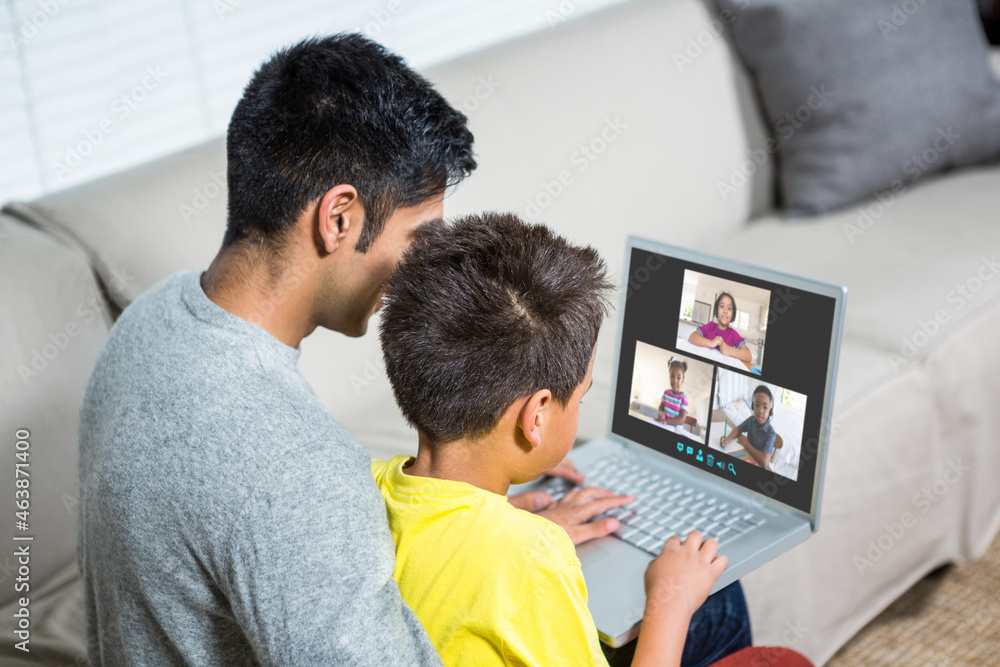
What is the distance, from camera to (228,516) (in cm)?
70

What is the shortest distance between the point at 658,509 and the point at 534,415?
30 centimetres

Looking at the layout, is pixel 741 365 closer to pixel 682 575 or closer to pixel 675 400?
pixel 675 400

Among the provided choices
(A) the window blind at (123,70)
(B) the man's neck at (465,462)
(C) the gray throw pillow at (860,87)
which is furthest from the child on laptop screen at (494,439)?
(C) the gray throw pillow at (860,87)

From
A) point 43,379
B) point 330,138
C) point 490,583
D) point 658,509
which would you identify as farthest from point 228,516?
point 43,379

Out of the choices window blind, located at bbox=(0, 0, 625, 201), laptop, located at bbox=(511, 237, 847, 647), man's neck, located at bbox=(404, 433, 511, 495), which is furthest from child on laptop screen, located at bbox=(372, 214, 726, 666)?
window blind, located at bbox=(0, 0, 625, 201)

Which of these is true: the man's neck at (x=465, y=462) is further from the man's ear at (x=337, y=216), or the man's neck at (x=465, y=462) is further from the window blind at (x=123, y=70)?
the window blind at (x=123, y=70)

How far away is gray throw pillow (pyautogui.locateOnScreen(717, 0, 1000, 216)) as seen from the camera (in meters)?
2.00

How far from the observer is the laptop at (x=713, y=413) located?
942 mm

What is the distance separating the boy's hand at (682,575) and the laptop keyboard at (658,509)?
0.17ft

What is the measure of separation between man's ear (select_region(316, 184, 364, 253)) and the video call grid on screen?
0.38 m

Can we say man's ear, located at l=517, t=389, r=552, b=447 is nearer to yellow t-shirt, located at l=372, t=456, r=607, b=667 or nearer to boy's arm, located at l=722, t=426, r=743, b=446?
yellow t-shirt, located at l=372, t=456, r=607, b=667

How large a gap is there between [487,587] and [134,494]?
0.30m

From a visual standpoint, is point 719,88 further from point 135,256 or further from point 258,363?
point 258,363

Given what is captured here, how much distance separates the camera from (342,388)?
58.4 inches
